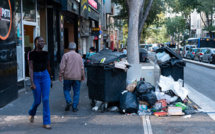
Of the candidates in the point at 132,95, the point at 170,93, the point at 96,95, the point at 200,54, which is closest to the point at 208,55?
the point at 200,54

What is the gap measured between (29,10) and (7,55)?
3.91m

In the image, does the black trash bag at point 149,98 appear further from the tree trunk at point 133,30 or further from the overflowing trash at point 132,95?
the tree trunk at point 133,30

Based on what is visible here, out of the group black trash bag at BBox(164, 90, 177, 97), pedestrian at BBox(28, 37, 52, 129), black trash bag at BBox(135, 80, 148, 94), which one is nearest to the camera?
pedestrian at BBox(28, 37, 52, 129)

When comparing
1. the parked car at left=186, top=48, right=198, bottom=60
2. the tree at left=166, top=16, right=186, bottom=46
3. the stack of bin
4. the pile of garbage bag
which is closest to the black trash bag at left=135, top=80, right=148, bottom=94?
the pile of garbage bag

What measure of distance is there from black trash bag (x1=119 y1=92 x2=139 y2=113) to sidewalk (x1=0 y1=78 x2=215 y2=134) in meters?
0.17

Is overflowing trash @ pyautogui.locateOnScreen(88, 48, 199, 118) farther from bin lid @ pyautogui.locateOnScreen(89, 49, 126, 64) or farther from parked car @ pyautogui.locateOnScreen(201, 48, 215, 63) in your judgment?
parked car @ pyautogui.locateOnScreen(201, 48, 215, 63)

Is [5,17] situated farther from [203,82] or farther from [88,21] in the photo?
[88,21]

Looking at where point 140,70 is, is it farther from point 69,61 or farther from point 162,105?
point 69,61

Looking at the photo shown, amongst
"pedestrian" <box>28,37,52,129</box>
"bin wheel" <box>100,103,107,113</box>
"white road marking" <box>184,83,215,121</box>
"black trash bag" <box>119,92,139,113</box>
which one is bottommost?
"white road marking" <box>184,83,215,121</box>

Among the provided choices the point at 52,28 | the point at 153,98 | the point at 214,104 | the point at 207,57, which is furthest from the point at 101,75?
the point at 207,57

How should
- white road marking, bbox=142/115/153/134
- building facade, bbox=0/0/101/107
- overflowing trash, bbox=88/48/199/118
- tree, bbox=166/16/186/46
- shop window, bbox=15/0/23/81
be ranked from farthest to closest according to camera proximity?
tree, bbox=166/16/186/46, shop window, bbox=15/0/23/81, building facade, bbox=0/0/101/107, overflowing trash, bbox=88/48/199/118, white road marking, bbox=142/115/153/134

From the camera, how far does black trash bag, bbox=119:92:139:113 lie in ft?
22.4

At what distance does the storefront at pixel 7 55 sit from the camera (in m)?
7.62

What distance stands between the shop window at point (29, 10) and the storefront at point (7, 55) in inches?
96.8
